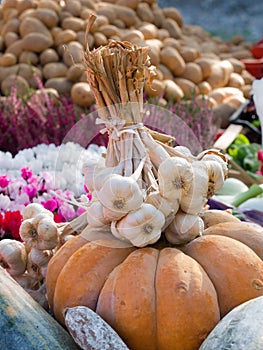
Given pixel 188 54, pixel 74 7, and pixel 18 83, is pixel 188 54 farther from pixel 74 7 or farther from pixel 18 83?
pixel 18 83

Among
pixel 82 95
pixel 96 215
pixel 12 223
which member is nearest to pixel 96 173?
pixel 96 215

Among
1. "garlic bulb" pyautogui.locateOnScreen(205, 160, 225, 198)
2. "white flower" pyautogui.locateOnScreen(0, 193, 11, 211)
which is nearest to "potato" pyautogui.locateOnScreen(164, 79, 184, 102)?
"white flower" pyautogui.locateOnScreen(0, 193, 11, 211)

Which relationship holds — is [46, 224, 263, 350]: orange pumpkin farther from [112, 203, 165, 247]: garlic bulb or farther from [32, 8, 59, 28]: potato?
[32, 8, 59, 28]: potato

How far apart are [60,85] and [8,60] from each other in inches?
25.5

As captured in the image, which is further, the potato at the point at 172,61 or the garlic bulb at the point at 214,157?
the potato at the point at 172,61

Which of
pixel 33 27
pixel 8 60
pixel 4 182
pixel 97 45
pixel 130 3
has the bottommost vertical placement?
pixel 8 60

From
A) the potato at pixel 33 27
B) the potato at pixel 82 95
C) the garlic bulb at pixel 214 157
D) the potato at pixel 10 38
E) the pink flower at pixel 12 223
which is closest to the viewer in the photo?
the garlic bulb at pixel 214 157

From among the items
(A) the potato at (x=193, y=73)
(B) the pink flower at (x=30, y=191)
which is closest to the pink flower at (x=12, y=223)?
(B) the pink flower at (x=30, y=191)

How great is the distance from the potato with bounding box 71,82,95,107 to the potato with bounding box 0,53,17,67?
1.00 m

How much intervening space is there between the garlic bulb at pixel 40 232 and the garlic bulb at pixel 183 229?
0.27 meters

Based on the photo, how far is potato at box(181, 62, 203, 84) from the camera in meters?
5.67

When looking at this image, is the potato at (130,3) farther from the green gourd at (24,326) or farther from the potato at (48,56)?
the green gourd at (24,326)

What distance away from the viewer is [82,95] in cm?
475

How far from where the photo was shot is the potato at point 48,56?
18.0ft
